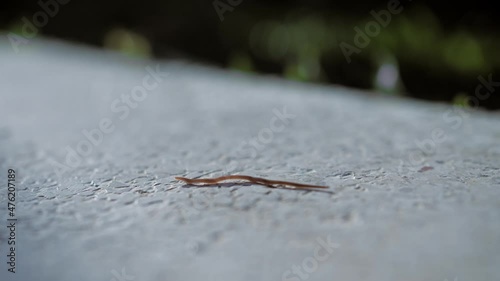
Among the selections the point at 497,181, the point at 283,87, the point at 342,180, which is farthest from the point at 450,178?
the point at 283,87

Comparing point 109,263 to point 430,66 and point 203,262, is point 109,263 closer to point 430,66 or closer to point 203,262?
point 203,262

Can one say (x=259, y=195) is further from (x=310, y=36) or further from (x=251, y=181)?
(x=310, y=36)

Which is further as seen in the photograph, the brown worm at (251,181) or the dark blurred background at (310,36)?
the dark blurred background at (310,36)

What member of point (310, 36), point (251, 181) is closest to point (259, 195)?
point (251, 181)

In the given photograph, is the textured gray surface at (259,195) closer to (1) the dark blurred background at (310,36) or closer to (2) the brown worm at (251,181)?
(2) the brown worm at (251,181)

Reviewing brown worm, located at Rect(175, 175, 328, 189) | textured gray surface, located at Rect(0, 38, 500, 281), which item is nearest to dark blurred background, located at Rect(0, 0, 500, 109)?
textured gray surface, located at Rect(0, 38, 500, 281)

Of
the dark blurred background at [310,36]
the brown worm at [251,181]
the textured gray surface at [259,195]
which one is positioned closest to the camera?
the textured gray surface at [259,195]

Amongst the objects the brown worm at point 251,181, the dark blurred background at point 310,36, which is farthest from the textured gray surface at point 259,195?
the dark blurred background at point 310,36
